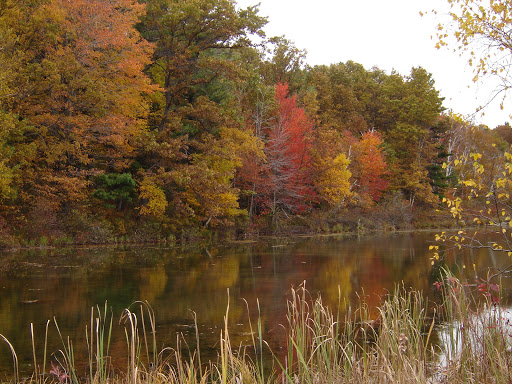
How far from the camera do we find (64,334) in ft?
29.2

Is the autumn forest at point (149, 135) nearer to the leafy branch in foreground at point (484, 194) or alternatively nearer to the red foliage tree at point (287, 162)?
the red foliage tree at point (287, 162)

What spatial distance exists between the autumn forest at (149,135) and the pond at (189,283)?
282cm

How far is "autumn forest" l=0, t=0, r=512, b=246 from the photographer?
22.0m

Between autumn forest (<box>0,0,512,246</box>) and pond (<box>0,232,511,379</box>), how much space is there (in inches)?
111

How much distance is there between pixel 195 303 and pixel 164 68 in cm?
1935

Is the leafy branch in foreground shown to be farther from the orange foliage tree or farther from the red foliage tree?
the orange foliage tree

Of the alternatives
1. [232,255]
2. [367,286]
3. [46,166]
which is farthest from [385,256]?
[46,166]

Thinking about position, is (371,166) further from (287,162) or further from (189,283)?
(189,283)

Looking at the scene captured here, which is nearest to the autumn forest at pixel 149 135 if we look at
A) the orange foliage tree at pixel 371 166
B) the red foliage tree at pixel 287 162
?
the red foliage tree at pixel 287 162

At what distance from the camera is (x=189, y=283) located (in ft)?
48.3

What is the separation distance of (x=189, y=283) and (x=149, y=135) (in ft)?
40.1

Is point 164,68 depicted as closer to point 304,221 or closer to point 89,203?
point 89,203

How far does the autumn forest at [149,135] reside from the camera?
22.0 meters

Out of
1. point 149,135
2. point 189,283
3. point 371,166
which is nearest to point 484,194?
point 189,283
